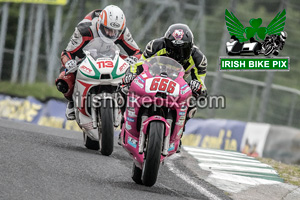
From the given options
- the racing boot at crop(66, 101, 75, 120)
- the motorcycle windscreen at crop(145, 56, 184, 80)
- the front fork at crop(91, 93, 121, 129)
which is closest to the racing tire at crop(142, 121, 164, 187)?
the motorcycle windscreen at crop(145, 56, 184, 80)

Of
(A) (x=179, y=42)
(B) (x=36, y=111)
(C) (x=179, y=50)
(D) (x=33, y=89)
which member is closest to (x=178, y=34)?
(A) (x=179, y=42)

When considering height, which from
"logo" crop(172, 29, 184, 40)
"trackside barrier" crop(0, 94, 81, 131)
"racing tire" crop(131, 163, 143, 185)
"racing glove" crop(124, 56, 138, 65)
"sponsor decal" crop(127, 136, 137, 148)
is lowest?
"trackside barrier" crop(0, 94, 81, 131)

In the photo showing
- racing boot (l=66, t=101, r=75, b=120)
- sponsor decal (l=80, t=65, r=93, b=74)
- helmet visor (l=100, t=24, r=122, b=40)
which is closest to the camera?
sponsor decal (l=80, t=65, r=93, b=74)

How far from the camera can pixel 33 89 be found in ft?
61.9

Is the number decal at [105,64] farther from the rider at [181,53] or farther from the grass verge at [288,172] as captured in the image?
the grass verge at [288,172]

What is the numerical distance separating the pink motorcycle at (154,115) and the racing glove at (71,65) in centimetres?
206

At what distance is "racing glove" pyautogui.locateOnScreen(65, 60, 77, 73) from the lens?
367 inches

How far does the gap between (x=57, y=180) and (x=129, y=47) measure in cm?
390

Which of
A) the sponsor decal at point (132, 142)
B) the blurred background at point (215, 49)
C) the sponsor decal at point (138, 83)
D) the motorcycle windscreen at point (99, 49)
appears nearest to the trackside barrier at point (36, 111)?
the blurred background at point (215, 49)

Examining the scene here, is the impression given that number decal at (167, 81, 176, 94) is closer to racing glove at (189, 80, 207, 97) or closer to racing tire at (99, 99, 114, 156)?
racing glove at (189, 80, 207, 97)

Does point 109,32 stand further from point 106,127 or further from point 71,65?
point 106,127

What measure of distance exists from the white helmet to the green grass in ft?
27.3

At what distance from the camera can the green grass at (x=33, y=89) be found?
18.2 m

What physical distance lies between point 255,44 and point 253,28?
37 centimetres
